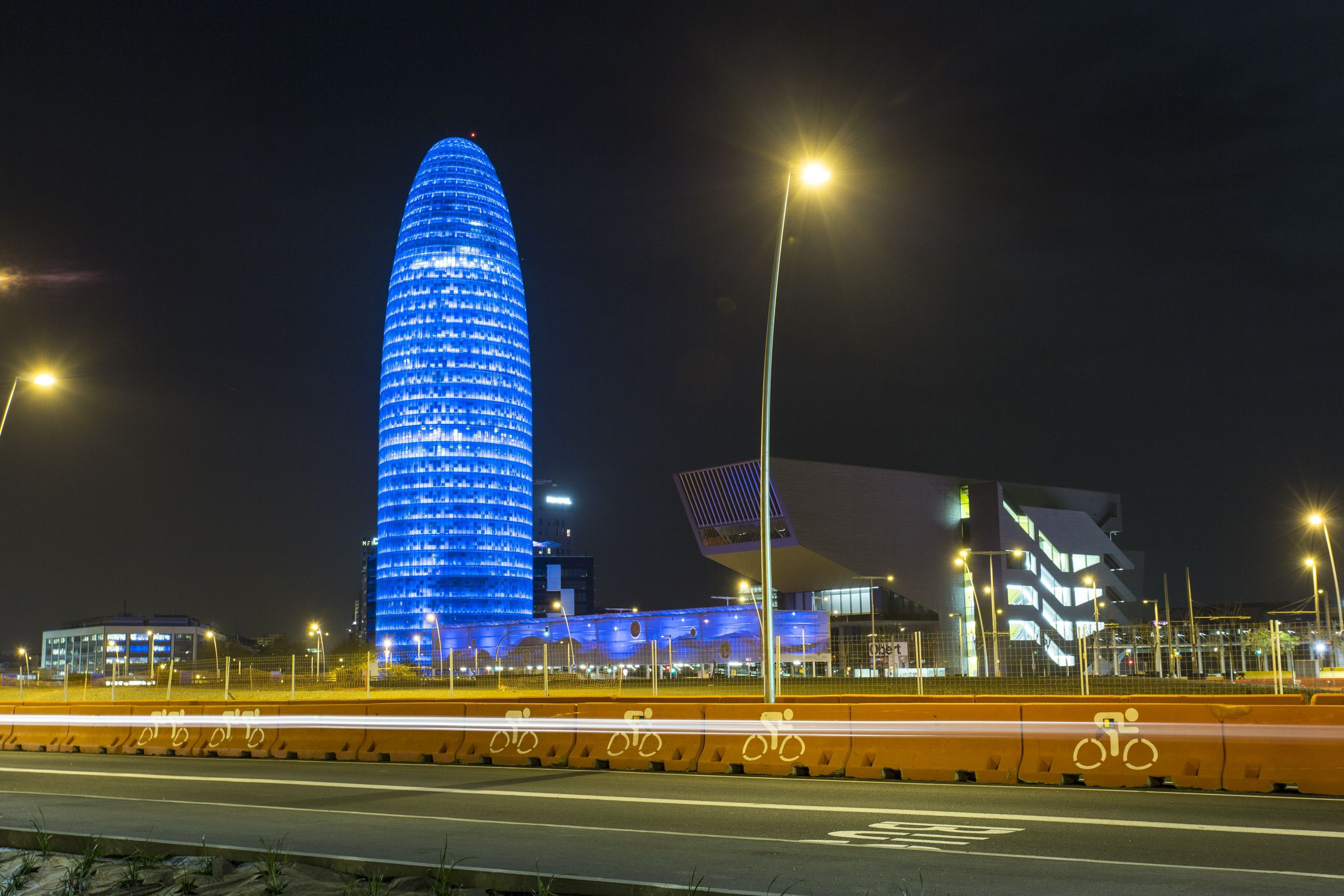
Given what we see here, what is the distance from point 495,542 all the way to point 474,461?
1250 centimetres

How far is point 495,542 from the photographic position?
575 feet

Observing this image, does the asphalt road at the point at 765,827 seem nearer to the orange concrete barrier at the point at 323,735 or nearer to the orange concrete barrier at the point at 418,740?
the orange concrete barrier at the point at 418,740

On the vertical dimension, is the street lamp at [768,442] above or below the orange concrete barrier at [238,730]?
above

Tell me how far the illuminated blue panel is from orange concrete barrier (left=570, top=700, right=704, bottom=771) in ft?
504

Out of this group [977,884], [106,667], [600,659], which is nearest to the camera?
[977,884]

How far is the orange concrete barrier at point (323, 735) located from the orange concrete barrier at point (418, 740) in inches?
10.3

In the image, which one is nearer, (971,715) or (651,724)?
(971,715)

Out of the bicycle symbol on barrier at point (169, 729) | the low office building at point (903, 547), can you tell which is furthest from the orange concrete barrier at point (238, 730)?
the low office building at point (903, 547)

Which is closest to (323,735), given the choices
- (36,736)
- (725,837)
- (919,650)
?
(36,736)

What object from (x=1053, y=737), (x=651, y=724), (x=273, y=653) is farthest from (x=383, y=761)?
(x=273, y=653)

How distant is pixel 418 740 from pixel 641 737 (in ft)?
15.9

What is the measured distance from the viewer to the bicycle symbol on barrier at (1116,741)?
15.1m

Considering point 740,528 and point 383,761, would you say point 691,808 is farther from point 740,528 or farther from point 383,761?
point 740,528

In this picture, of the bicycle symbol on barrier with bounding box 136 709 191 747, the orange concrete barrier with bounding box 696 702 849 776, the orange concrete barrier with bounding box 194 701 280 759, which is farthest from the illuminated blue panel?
the orange concrete barrier with bounding box 696 702 849 776
